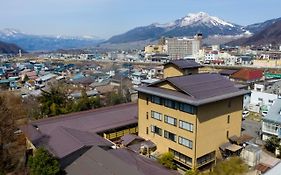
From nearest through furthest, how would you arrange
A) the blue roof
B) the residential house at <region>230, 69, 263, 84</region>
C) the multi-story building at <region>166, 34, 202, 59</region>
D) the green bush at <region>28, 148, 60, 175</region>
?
the green bush at <region>28, 148, 60, 175</region>
the blue roof
the residential house at <region>230, 69, 263, 84</region>
the multi-story building at <region>166, 34, 202, 59</region>

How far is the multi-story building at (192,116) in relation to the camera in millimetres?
16609

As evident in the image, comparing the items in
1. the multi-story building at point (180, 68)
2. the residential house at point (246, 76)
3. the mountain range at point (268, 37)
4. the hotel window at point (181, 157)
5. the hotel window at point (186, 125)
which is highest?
the mountain range at point (268, 37)

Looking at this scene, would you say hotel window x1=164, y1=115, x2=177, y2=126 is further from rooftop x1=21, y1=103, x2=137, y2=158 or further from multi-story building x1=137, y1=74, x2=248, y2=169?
rooftop x1=21, y1=103, x2=137, y2=158

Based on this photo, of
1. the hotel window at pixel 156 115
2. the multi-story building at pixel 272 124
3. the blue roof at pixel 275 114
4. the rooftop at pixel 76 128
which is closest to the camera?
the rooftop at pixel 76 128

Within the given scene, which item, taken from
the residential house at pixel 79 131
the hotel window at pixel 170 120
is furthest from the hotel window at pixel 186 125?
the residential house at pixel 79 131

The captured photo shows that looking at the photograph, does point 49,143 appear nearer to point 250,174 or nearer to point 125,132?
point 125,132

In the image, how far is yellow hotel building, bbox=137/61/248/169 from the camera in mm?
16609

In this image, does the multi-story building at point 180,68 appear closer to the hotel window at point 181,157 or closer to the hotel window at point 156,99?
the hotel window at point 156,99

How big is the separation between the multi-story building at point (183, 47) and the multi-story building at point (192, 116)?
344 ft

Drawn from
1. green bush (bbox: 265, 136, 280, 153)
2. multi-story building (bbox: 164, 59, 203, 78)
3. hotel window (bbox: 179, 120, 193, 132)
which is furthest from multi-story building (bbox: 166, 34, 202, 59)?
hotel window (bbox: 179, 120, 193, 132)

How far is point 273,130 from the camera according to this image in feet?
68.9

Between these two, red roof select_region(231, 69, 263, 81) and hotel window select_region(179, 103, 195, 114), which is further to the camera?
red roof select_region(231, 69, 263, 81)

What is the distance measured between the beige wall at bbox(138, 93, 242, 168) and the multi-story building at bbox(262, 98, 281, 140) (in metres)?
3.29

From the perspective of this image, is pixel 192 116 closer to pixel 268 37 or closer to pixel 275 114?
pixel 275 114
